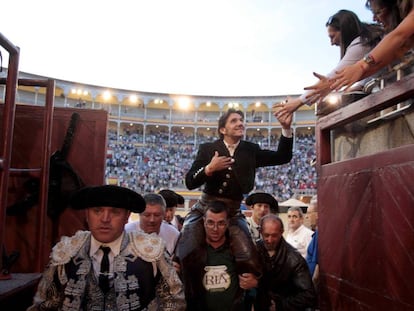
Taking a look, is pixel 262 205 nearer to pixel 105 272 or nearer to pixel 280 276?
pixel 280 276

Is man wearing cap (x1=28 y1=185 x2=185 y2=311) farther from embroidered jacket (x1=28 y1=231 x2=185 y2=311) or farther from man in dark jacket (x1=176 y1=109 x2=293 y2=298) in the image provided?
man in dark jacket (x1=176 y1=109 x2=293 y2=298)

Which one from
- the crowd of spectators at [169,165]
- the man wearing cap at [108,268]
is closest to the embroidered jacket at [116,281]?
the man wearing cap at [108,268]

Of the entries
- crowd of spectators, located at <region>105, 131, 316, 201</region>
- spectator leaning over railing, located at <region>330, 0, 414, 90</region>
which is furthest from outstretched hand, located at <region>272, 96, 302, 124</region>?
crowd of spectators, located at <region>105, 131, 316, 201</region>

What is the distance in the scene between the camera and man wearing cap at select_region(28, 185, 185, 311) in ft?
6.36

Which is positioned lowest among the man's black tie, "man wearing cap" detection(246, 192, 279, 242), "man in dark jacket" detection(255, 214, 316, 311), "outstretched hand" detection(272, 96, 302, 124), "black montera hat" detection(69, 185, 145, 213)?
"man in dark jacket" detection(255, 214, 316, 311)

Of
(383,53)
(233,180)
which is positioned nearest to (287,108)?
(233,180)

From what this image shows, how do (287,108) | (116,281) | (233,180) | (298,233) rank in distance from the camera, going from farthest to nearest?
1. (298,233)
2. (233,180)
3. (287,108)
4. (116,281)

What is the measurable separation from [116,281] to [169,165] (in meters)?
36.3

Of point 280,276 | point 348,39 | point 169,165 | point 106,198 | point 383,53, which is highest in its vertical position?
point 169,165

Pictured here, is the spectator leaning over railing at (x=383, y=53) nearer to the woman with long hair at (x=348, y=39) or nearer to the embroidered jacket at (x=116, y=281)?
the woman with long hair at (x=348, y=39)

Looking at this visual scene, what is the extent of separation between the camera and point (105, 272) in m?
2.02

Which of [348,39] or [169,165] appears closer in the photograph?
[348,39]

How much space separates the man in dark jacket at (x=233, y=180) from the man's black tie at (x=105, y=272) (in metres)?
0.86

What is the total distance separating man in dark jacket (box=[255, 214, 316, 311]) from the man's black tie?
1445mm
